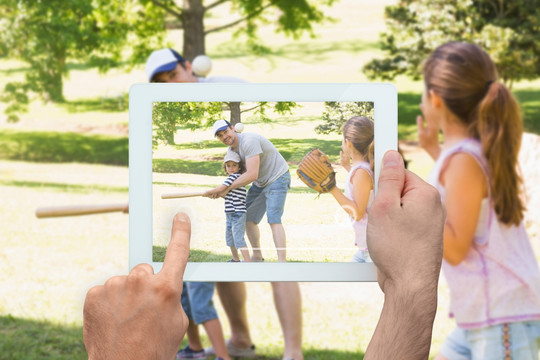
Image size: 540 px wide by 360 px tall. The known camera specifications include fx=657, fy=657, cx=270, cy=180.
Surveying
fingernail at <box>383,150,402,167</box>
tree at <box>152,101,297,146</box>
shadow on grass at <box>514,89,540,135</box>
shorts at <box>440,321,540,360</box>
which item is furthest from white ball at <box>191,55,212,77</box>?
shadow on grass at <box>514,89,540,135</box>

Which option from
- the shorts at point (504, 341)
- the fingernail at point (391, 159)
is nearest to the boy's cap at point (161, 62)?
the shorts at point (504, 341)

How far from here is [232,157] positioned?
1.20 metres

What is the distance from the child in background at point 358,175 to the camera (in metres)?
1.19

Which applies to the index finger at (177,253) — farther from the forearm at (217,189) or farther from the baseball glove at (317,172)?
the baseball glove at (317,172)

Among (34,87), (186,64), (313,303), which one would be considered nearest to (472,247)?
Answer: (186,64)

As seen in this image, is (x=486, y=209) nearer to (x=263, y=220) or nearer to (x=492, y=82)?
(x=492, y=82)

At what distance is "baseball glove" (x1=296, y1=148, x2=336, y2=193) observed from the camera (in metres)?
1.22

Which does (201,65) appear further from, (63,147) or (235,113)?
(63,147)

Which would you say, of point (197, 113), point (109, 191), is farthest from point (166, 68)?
point (109, 191)

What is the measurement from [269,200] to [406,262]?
0.29 m

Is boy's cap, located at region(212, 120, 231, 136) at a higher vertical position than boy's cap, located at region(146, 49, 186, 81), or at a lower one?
lower

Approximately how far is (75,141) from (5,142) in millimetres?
1379

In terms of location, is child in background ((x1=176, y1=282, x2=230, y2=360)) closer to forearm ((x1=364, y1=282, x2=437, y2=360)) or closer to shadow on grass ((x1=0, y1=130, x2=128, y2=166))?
forearm ((x1=364, y1=282, x2=437, y2=360))

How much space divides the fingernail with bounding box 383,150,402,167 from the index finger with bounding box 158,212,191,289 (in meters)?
0.36
